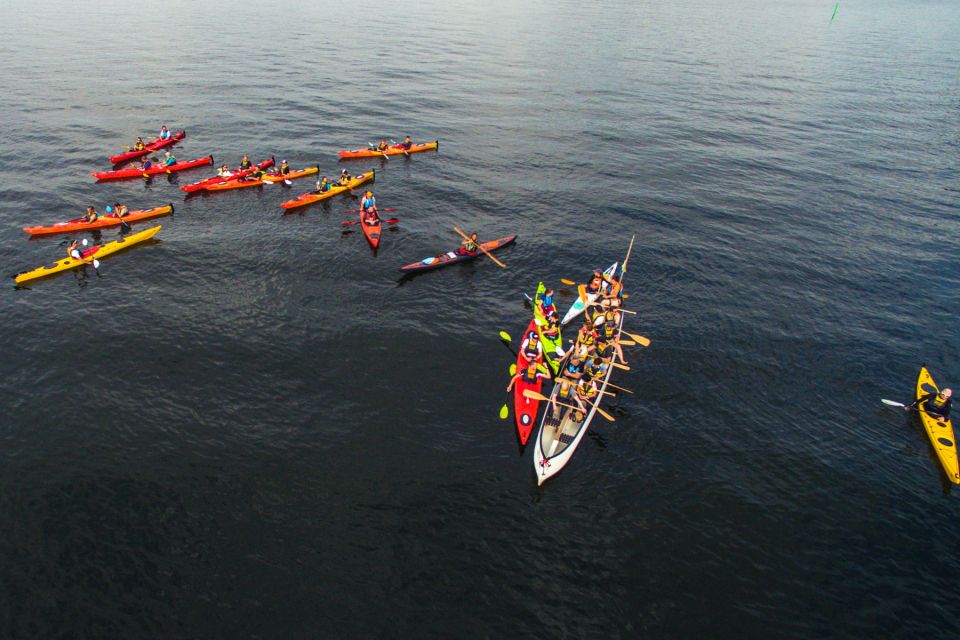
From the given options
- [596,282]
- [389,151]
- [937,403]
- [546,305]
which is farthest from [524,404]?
[389,151]

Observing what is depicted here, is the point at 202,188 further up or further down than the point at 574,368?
further up

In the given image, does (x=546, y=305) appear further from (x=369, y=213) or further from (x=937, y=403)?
(x=937, y=403)

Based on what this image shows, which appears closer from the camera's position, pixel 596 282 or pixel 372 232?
pixel 596 282

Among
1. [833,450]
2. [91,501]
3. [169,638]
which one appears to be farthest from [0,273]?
[833,450]

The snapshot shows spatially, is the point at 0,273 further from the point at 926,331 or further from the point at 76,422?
the point at 926,331

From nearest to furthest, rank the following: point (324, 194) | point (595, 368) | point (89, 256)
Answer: point (595, 368) < point (89, 256) < point (324, 194)

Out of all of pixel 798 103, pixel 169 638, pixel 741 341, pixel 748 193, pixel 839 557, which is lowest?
pixel 169 638

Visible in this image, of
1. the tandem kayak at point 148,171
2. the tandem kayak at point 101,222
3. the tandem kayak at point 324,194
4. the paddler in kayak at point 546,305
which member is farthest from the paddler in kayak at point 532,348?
the tandem kayak at point 148,171

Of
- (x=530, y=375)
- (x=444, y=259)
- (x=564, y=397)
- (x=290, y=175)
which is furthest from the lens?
(x=290, y=175)
